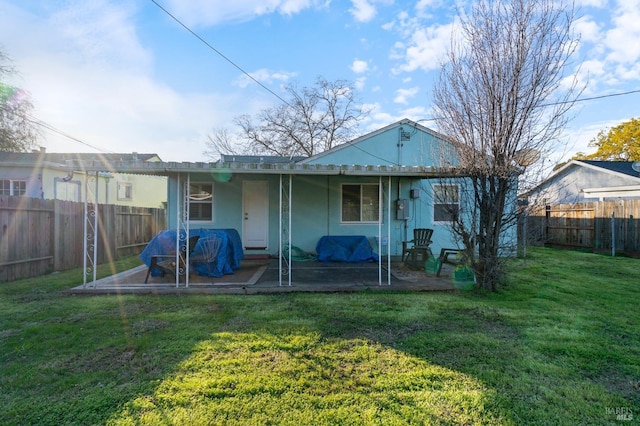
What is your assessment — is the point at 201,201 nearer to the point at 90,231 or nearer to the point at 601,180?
the point at 90,231

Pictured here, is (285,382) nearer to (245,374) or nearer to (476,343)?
(245,374)

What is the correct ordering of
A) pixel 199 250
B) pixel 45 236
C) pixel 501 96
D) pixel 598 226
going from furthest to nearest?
pixel 598 226 < pixel 45 236 < pixel 199 250 < pixel 501 96

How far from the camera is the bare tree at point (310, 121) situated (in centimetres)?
2536

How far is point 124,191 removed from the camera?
64.6ft

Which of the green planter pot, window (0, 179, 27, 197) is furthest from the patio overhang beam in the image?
window (0, 179, 27, 197)

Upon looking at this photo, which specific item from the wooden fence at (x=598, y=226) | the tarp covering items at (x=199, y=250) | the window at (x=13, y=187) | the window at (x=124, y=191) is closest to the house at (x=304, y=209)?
the tarp covering items at (x=199, y=250)

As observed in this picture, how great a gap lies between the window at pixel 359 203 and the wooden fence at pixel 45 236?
6849 millimetres

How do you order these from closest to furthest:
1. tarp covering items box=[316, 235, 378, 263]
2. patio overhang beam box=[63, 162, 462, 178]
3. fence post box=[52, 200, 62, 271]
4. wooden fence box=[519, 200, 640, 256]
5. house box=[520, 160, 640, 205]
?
patio overhang beam box=[63, 162, 462, 178] < fence post box=[52, 200, 62, 271] < tarp covering items box=[316, 235, 378, 263] < wooden fence box=[519, 200, 640, 256] < house box=[520, 160, 640, 205]

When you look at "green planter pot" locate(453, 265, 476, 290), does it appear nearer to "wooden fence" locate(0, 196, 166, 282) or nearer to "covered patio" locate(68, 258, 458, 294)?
"covered patio" locate(68, 258, 458, 294)

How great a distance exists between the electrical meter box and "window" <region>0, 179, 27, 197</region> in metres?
15.9

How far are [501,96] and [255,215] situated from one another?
6926mm

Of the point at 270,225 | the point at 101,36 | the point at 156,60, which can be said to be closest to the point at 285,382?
the point at 270,225

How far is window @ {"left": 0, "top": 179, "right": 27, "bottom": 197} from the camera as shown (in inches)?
572

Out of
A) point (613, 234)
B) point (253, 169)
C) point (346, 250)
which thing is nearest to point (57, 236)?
point (253, 169)
